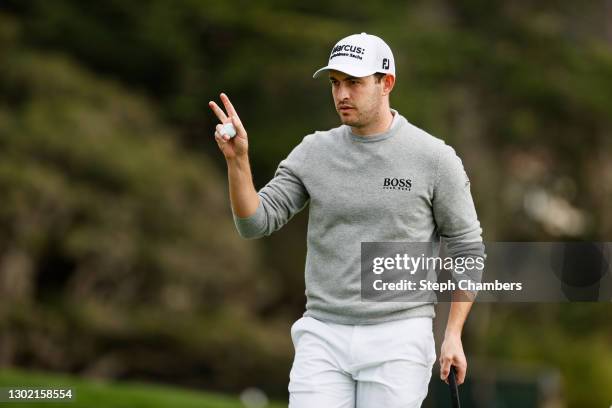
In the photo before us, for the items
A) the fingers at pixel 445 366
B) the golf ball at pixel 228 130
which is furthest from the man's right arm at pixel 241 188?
the fingers at pixel 445 366

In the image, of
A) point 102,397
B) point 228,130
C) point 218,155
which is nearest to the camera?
point 228,130

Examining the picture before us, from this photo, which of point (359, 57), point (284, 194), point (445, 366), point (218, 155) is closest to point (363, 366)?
point (445, 366)

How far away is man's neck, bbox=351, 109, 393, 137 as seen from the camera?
16.9ft

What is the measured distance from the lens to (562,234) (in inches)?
1293

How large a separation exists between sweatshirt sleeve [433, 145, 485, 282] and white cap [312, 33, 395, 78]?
17.9 inches

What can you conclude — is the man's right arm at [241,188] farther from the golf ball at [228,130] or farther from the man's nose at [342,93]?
the man's nose at [342,93]

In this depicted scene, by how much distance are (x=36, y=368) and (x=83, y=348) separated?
89 centimetres

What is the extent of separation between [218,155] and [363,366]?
22.8 metres

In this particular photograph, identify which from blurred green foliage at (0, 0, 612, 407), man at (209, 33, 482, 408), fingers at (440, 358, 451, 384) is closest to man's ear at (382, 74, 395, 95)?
man at (209, 33, 482, 408)

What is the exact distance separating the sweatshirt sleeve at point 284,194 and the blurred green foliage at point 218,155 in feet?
52.9

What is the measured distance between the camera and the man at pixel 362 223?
4938mm

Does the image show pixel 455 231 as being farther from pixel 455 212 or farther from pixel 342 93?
pixel 342 93

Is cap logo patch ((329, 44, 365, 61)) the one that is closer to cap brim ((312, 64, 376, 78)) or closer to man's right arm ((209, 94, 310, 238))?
cap brim ((312, 64, 376, 78))

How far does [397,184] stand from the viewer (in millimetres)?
5027
